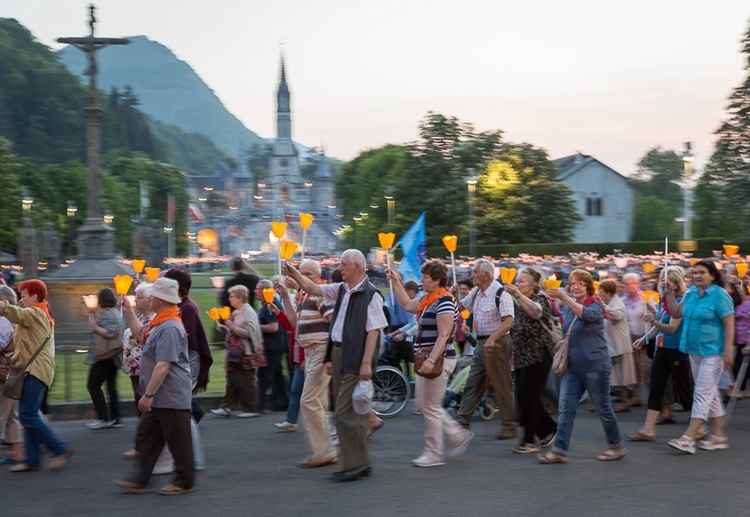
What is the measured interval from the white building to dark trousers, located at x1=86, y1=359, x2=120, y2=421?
75.5 m

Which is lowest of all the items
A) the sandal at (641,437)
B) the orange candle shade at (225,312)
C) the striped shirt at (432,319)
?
the sandal at (641,437)

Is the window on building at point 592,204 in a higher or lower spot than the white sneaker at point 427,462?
higher

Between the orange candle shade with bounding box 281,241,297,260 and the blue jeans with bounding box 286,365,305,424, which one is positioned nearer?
the orange candle shade with bounding box 281,241,297,260

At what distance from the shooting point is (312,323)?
9523mm

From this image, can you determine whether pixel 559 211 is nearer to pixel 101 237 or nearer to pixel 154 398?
pixel 101 237

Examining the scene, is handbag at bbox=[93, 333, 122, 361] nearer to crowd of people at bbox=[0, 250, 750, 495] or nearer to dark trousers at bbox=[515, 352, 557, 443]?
crowd of people at bbox=[0, 250, 750, 495]

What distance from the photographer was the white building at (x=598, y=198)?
84750 mm

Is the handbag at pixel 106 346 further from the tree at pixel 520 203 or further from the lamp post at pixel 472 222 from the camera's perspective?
the tree at pixel 520 203

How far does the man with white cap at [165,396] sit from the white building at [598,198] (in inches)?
3089

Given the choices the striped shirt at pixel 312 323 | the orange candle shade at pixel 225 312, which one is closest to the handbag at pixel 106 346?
the orange candle shade at pixel 225 312

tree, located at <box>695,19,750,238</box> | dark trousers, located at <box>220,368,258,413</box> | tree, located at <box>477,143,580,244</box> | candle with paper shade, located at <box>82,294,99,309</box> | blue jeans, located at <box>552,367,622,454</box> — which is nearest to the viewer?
blue jeans, located at <box>552,367,622,454</box>

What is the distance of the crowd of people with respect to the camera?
7824 mm

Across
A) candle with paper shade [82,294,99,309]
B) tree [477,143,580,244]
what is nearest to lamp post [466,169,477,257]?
tree [477,143,580,244]

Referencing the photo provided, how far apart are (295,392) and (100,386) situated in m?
2.04
